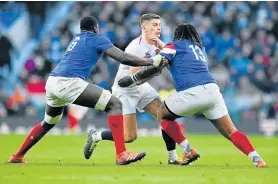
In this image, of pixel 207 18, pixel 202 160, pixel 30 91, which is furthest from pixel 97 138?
pixel 207 18

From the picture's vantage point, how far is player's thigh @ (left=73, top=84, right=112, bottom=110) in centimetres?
1176

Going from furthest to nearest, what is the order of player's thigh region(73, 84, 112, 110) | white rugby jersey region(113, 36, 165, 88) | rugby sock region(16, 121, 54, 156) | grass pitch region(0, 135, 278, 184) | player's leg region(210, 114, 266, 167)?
white rugby jersey region(113, 36, 165, 88)
rugby sock region(16, 121, 54, 156)
player's thigh region(73, 84, 112, 110)
player's leg region(210, 114, 266, 167)
grass pitch region(0, 135, 278, 184)

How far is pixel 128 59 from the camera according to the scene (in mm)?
11781

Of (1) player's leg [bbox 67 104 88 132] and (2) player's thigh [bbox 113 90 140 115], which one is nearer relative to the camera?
(2) player's thigh [bbox 113 90 140 115]

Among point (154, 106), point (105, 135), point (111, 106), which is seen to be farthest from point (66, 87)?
point (154, 106)

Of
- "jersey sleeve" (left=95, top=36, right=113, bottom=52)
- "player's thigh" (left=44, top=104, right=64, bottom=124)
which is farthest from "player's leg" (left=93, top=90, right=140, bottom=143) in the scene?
"jersey sleeve" (left=95, top=36, right=113, bottom=52)

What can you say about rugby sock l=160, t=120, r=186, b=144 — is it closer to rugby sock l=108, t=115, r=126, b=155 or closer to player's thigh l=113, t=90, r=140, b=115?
rugby sock l=108, t=115, r=126, b=155

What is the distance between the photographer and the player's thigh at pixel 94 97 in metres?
11.8

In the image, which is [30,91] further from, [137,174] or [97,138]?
[137,174]

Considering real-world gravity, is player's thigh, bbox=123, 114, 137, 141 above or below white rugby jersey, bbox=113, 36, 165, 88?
below

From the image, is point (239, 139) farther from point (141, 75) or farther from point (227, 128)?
point (141, 75)

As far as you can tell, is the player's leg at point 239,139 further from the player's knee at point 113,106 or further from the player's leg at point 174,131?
the player's knee at point 113,106

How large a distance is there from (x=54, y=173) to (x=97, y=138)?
8.71 ft

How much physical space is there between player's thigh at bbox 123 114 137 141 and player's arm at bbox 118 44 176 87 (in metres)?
1.35
